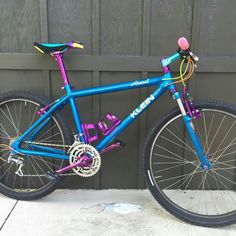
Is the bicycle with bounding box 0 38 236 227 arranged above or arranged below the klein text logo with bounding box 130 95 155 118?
below

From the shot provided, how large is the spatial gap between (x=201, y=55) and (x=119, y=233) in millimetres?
1630

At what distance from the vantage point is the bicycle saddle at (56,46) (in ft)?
8.55

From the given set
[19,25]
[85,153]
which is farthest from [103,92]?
[19,25]

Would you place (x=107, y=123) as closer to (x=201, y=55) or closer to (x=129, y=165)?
(x=129, y=165)

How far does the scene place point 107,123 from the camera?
116 inches

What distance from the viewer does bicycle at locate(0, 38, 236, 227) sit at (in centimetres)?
253

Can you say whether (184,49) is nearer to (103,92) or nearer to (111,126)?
(103,92)

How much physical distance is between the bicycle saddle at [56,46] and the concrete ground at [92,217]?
1302 mm

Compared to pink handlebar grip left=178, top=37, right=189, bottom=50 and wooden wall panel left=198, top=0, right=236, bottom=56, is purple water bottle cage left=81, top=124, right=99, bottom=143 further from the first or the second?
wooden wall panel left=198, top=0, right=236, bottom=56

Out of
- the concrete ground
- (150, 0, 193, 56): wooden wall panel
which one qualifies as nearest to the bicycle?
the concrete ground

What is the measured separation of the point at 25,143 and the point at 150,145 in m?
1.08

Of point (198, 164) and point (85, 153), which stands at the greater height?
point (85, 153)

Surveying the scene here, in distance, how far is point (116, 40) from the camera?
9.21ft

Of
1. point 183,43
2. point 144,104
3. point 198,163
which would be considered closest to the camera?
point 183,43
